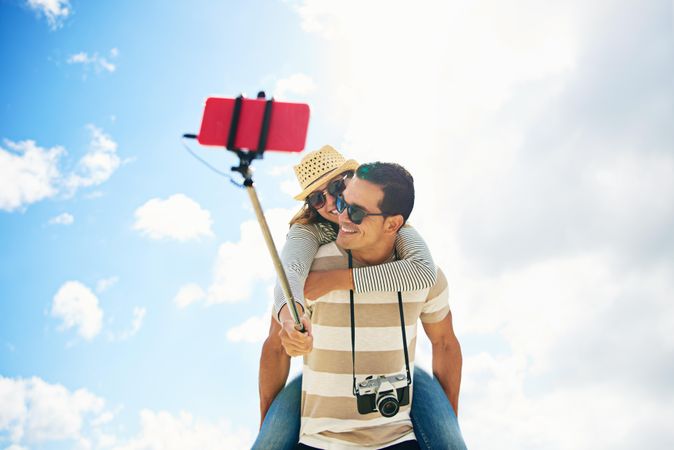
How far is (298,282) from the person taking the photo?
3.89 metres

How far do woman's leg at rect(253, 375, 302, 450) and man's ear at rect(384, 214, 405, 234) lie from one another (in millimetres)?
1631

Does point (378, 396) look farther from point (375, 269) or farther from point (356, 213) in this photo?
point (356, 213)

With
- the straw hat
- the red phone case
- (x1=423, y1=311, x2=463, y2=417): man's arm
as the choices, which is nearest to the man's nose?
the straw hat

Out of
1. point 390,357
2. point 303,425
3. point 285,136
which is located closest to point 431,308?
point 390,357

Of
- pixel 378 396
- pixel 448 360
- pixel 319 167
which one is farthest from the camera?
pixel 319 167

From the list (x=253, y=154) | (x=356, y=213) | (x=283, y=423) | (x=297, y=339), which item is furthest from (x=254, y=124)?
(x=283, y=423)

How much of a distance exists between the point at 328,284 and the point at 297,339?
3.52 feet

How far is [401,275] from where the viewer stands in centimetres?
427

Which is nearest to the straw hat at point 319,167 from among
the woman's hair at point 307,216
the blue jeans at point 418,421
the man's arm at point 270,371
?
the woman's hair at point 307,216

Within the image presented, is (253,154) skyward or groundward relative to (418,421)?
skyward

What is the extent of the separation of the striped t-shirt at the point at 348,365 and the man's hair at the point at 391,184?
76 cm

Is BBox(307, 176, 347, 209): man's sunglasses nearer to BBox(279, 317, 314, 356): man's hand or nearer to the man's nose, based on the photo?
the man's nose

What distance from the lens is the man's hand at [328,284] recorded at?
4.16 meters

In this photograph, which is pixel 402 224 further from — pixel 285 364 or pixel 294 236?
pixel 285 364
